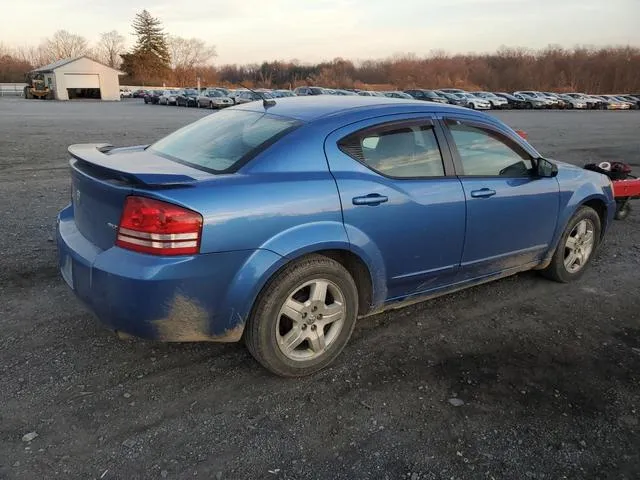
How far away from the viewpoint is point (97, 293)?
2.79 metres

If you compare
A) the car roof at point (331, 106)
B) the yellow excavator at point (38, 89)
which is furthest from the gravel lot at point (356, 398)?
the yellow excavator at point (38, 89)

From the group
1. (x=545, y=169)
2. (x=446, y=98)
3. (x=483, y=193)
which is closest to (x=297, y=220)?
(x=483, y=193)

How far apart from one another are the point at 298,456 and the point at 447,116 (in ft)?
8.35

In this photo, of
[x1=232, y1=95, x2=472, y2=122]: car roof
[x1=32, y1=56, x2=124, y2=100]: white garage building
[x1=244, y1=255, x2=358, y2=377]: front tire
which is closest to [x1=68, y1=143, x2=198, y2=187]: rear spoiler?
[x1=244, y1=255, x2=358, y2=377]: front tire

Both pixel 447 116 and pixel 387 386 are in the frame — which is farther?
pixel 447 116

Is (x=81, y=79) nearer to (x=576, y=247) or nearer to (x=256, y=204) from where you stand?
(x=576, y=247)

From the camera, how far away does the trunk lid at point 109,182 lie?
272cm

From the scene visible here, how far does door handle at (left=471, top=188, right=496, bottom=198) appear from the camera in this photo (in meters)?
3.72

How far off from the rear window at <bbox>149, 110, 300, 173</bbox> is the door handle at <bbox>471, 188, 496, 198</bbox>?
55.0 inches

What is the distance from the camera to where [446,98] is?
42875mm

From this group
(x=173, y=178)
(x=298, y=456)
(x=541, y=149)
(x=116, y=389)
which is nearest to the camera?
(x=298, y=456)

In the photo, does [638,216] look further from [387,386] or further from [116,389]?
[116,389]

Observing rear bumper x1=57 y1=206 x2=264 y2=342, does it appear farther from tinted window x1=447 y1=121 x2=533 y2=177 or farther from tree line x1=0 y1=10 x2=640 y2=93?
tree line x1=0 y1=10 x2=640 y2=93

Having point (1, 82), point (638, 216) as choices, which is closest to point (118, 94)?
point (1, 82)
